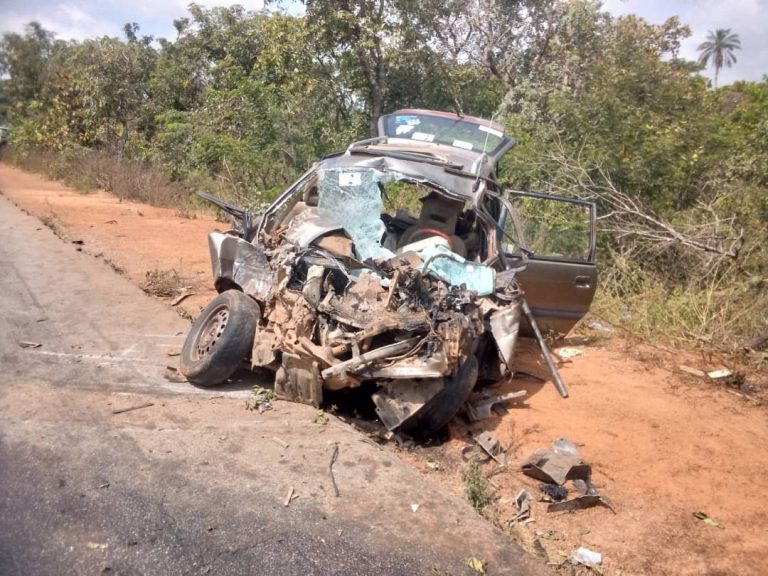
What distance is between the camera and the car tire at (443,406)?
4.68 meters

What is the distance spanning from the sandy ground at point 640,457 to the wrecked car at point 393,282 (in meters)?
0.52

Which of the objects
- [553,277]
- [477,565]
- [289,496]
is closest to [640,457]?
[553,277]

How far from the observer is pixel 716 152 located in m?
9.63

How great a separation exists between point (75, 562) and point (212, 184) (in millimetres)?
13163

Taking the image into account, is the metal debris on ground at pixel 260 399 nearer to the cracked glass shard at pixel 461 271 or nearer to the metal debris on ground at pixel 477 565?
the cracked glass shard at pixel 461 271

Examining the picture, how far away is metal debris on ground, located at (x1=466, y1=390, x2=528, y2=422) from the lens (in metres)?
5.29

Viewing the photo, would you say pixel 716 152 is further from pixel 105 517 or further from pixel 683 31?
pixel 105 517

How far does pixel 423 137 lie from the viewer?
667cm

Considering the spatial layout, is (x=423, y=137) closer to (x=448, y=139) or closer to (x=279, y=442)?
(x=448, y=139)

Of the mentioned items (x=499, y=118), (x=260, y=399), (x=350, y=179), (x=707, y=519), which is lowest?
(x=707, y=519)

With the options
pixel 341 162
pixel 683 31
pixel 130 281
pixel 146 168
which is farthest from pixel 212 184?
pixel 683 31

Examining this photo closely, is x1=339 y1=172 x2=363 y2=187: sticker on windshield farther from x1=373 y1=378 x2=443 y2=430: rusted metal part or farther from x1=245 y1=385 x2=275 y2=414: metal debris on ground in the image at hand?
x1=373 y1=378 x2=443 y2=430: rusted metal part

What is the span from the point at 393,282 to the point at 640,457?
226cm

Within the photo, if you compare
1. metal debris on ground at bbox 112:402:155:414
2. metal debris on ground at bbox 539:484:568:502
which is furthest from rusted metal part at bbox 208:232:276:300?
metal debris on ground at bbox 539:484:568:502
